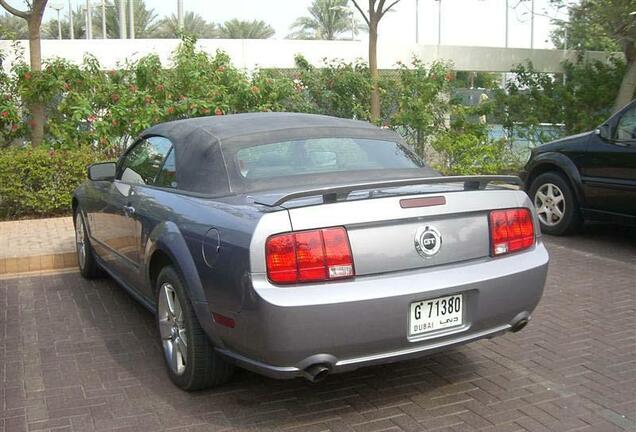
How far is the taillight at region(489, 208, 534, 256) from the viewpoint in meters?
3.86

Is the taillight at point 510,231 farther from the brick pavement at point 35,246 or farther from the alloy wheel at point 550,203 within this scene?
the brick pavement at point 35,246

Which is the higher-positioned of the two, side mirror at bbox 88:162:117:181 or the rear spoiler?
the rear spoiler

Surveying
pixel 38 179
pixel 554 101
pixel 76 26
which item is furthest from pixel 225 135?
pixel 76 26

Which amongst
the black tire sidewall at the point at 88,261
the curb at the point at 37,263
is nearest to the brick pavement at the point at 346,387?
the black tire sidewall at the point at 88,261

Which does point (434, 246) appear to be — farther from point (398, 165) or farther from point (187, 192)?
point (187, 192)

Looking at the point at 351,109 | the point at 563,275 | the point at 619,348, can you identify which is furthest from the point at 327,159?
the point at 351,109

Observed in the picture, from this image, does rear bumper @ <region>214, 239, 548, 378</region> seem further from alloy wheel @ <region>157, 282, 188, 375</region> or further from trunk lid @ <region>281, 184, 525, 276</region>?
alloy wheel @ <region>157, 282, 188, 375</region>

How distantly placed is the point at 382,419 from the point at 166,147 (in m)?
2.41

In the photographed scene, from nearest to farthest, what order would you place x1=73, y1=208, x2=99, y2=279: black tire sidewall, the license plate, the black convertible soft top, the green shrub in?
the license plate, the black convertible soft top, x1=73, y1=208, x2=99, y2=279: black tire sidewall, the green shrub

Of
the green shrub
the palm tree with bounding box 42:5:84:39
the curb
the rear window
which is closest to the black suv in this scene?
the rear window

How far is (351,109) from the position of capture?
12.4 metres

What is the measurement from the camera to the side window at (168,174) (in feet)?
14.9

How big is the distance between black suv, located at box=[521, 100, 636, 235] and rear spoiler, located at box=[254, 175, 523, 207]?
3.84 m

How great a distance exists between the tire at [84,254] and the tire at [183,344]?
241 cm
